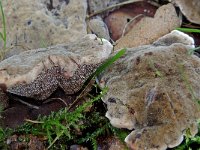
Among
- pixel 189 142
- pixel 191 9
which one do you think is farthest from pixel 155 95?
pixel 191 9

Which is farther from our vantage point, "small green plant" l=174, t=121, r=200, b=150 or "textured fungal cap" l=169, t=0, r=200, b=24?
"textured fungal cap" l=169, t=0, r=200, b=24

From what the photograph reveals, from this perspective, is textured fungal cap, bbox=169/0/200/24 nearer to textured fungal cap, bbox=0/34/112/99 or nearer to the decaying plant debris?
the decaying plant debris

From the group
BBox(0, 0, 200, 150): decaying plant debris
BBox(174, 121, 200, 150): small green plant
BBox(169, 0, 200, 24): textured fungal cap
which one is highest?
BBox(169, 0, 200, 24): textured fungal cap

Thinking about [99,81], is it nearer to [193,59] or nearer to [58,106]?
[58,106]

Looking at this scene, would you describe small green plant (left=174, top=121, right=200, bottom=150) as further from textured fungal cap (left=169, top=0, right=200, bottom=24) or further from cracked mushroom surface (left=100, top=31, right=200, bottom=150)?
textured fungal cap (left=169, top=0, right=200, bottom=24)

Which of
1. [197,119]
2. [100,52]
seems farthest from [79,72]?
[197,119]

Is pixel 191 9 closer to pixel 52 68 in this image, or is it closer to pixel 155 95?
pixel 155 95

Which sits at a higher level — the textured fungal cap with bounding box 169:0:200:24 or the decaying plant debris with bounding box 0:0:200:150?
the textured fungal cap with bounding box 169:0:200:24

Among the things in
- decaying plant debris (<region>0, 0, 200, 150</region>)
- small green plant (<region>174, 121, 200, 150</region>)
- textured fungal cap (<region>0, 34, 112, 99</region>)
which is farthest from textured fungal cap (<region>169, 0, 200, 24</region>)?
small green plant (<region>174, 121, 200, 150</region>)
